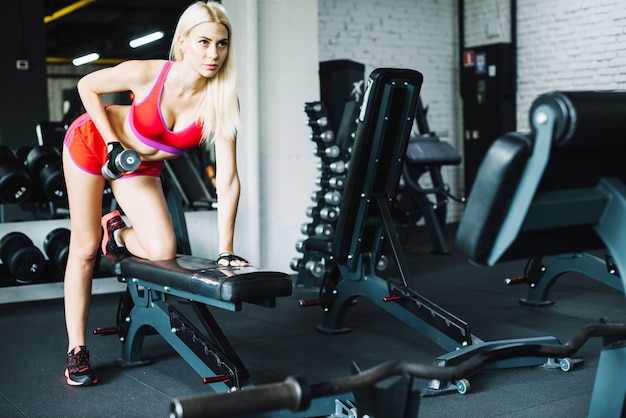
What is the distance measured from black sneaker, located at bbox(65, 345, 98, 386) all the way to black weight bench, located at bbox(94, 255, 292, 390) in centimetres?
22

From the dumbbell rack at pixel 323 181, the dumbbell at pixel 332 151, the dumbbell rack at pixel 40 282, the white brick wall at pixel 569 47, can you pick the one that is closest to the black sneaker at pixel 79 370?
the dumbbell rack at pixel 40 282

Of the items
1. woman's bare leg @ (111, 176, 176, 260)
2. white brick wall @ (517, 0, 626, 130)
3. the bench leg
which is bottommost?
the bench leg

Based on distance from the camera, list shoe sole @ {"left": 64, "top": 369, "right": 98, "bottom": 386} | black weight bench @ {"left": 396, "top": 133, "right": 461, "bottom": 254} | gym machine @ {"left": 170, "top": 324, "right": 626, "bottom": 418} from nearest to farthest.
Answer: gym machine @ {"left": 170, "top": 324, "right": 626, "bottom": 418} → shoe sole @ {"left": 64, "top": 369, "right": 98, "bottom": 386} → black weight bench @ {"left": 396, "top": 133, "right": 461, "bottom": 254}

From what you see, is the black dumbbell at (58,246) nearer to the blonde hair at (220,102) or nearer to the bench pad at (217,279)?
the bench pad at (217,279)

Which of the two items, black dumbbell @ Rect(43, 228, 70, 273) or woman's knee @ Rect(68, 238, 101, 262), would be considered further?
black dumbbell @ Rect(43, 228, 70, 273)

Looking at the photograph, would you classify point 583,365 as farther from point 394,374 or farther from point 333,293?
point 394,374

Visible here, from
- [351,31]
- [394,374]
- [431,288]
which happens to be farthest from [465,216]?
[351,31]

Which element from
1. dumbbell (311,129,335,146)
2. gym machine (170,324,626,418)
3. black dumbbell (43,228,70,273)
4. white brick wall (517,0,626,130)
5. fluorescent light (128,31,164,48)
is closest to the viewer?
gym machine (170,324,626,418)

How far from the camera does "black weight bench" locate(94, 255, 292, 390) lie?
2207 millimetres

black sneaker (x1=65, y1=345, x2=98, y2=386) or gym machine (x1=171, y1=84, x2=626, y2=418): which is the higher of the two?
gym machine (x1=171, y1=84, x2=626, y2=418)

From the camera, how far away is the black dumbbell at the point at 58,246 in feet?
13.5

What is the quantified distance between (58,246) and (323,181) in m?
1.52

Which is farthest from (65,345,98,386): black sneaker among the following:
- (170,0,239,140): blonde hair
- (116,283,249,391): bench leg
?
(170,0,239,140): blonde hair

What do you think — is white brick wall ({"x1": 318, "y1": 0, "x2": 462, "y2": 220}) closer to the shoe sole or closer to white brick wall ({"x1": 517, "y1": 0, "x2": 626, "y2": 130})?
white brick wall ({"x1": 517, "y1": 0, "x2": 626, "y2": 130})
